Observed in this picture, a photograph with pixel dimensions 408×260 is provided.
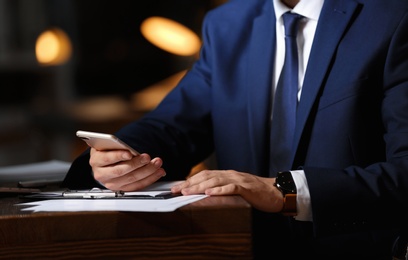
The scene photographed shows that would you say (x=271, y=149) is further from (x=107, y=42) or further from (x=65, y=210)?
(x=107, y=42)

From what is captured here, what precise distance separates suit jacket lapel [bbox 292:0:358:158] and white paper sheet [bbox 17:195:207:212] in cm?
49

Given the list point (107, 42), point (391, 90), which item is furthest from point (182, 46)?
point (391, 90)

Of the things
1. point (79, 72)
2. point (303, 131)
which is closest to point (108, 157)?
point (303, 131)

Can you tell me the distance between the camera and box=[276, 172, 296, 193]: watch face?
1359 mm

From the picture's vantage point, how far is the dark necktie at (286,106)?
5.65ft

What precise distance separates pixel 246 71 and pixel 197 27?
8.83 feet

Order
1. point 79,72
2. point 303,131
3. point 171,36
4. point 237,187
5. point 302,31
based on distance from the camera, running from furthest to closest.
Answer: point 79,72 → point 171,36 → point 302,31 → point 303,131 → point 237,187

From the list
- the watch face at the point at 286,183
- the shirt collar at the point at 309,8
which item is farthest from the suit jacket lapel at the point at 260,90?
the watch face at the point at 286,183

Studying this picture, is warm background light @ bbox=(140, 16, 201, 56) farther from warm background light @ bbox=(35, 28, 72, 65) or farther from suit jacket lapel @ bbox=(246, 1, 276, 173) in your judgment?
suit jacket lapel @ bbox=(246, 1, 276, 173)

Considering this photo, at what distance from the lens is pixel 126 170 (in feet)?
4.57

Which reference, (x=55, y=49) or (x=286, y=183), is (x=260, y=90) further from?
(x=55, y=49)

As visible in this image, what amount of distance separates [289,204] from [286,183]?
37 millimetres

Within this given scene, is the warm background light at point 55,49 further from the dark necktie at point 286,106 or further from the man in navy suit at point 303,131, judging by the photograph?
the dark necktie at point 286,106

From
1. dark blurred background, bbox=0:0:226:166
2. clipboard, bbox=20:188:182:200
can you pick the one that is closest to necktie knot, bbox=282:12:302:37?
clipboard, bbox=20:188:182:200
